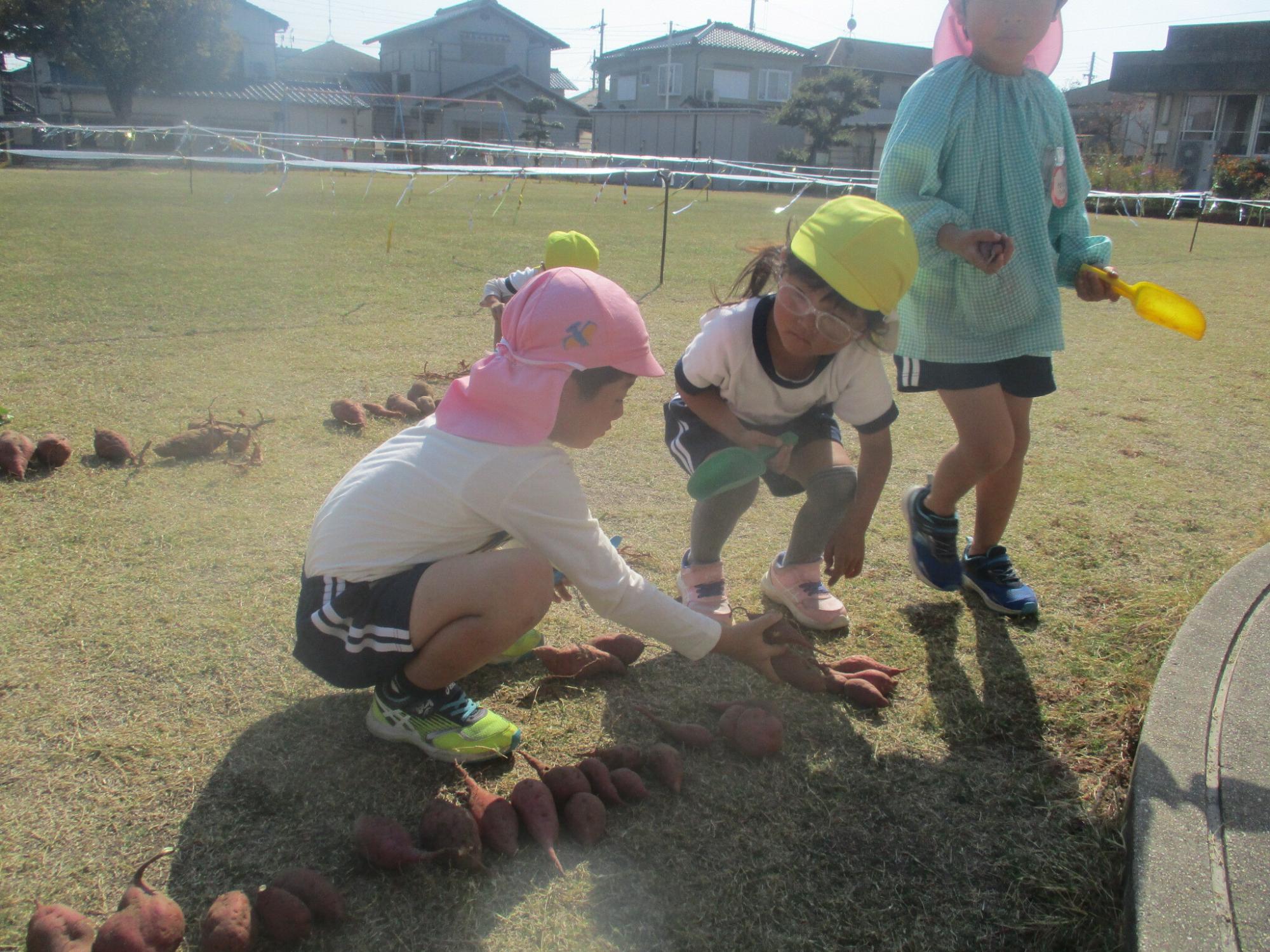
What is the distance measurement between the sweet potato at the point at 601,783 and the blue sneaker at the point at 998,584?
1.38 metres

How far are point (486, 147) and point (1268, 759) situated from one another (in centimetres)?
1453

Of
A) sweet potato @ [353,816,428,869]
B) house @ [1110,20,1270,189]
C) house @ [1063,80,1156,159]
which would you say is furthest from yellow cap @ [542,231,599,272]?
house @ [1063,80,1156,159]

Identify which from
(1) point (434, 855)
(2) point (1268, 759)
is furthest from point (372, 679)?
(2) point (1268, 759)

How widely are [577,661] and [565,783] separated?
1.63 ft

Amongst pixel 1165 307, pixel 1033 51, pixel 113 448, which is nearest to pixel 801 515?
pixel 1165 307

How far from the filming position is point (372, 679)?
6.41 ft

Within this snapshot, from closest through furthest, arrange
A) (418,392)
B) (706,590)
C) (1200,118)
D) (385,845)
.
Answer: (385,845) < (706,590) < (418,392) < (1200,118)

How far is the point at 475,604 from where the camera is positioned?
1.85 m

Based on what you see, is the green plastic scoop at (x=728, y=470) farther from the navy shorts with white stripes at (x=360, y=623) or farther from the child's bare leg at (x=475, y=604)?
the navy shorts with white stripes at (x=360, y=623)

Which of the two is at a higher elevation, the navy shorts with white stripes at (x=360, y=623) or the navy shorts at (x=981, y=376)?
the navy shorts at (x=981, y=376)

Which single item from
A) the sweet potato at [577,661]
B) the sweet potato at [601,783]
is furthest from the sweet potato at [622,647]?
the sweet potato at [601,783]

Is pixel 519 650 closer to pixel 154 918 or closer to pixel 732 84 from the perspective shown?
pixel 154 918

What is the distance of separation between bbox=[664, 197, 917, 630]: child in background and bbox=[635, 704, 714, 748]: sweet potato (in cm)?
56

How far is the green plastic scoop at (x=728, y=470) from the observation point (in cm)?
247
